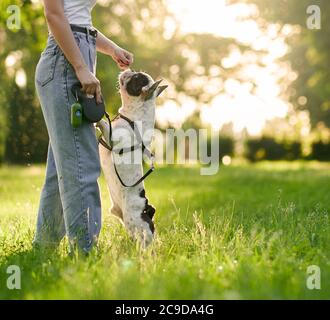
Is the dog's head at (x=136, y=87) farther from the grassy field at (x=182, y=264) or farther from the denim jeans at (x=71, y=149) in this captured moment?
the grassy field at (x=182, y=264)

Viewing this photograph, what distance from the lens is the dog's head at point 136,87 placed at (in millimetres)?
5449

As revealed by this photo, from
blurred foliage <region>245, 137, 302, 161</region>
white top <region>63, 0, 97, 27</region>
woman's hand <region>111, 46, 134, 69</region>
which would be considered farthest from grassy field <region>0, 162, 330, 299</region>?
blurred foliage <region>245, 137, 302, 161</region>

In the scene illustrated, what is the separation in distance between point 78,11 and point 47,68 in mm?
481

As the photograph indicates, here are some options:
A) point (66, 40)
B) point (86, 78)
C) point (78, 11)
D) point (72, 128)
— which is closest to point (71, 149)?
point (72, 128)

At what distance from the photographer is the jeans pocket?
195 inches

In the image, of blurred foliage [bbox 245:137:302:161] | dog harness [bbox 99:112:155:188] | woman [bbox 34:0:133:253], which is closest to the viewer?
woman [bbox 34:0:133:253]

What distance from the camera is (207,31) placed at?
2725cm

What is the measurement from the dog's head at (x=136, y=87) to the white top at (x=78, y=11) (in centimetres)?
63

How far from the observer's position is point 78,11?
497 cm

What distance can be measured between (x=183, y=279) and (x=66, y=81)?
173 centimetres

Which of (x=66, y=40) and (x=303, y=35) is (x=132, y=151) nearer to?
(x=66, y=40)

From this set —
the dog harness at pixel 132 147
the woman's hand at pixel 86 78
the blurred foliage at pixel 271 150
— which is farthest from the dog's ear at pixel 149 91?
the blurred foliage at pixel 271 150

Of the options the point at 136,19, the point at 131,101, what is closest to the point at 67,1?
the point at 131,101

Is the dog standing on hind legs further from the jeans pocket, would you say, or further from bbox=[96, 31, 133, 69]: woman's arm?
the jeans pocket
